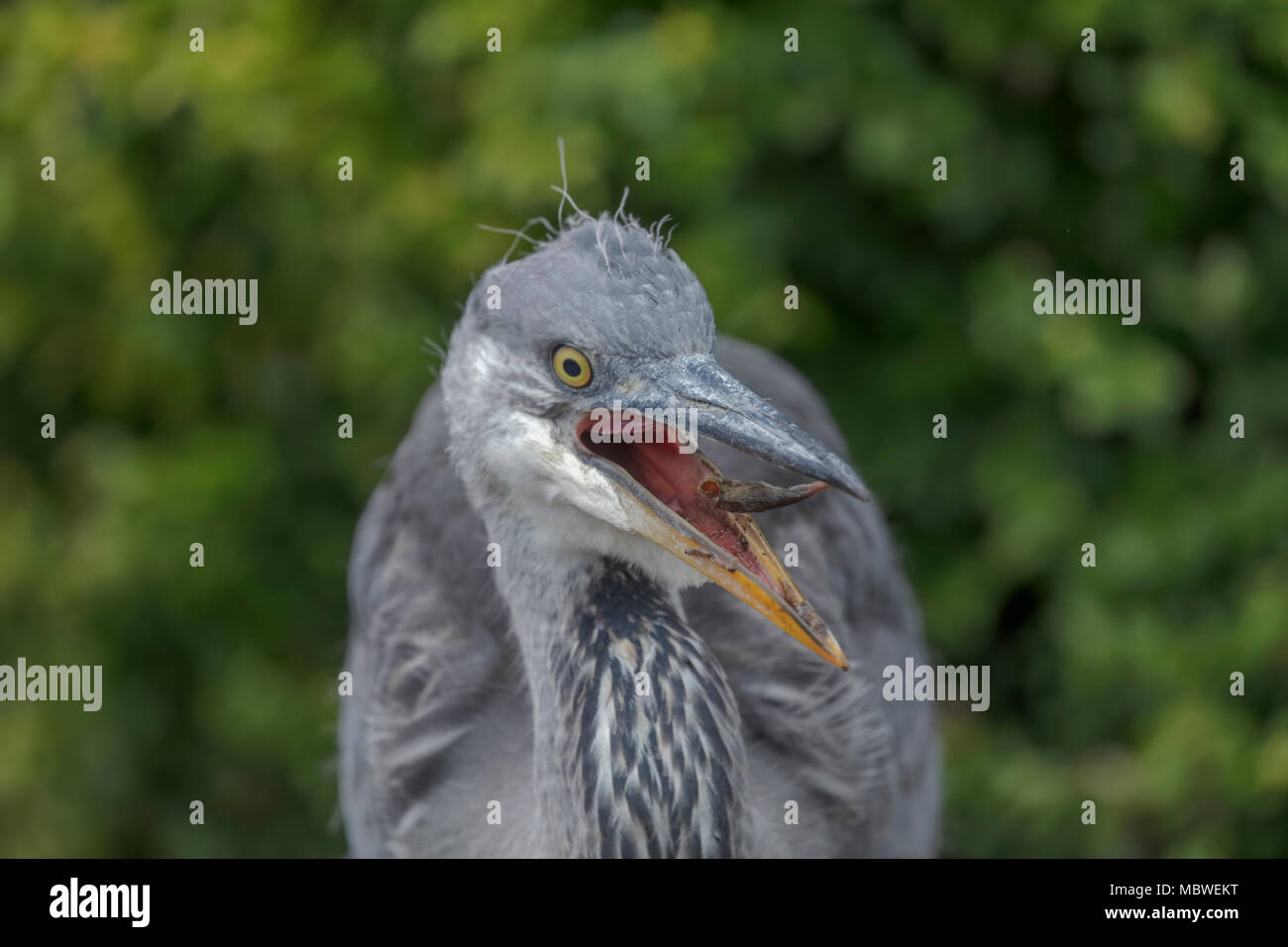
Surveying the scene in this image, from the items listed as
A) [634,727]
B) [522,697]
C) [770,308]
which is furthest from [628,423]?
[770,308]

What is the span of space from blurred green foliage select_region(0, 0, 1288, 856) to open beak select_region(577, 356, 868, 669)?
4.65ft

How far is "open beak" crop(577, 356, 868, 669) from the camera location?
6.88 ft

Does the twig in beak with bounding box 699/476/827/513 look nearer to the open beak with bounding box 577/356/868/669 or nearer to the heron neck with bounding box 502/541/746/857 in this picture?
the open beak with bounding box 577/356/868/669

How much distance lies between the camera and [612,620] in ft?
7.84

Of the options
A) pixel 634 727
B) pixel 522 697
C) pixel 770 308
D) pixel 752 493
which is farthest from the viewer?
pixel 770 308

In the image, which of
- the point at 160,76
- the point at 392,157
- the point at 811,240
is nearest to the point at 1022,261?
the point at 811,240

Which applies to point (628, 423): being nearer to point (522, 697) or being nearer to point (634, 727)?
point (634, 727)

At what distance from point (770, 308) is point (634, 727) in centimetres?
172

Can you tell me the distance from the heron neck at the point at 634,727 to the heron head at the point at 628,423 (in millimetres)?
73

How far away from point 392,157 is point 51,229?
1207 millimetres

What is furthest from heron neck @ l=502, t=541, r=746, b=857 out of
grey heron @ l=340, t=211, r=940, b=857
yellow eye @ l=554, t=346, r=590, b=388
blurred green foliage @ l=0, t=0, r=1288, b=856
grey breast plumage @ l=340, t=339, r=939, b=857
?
blurred green foliage @ l=0, t=0, r=1288, b=856

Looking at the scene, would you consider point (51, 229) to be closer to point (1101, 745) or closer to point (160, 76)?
point (160, 76)

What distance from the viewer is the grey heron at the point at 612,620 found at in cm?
222

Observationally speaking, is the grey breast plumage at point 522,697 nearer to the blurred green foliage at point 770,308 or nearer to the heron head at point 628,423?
the heron head at point 628,423
